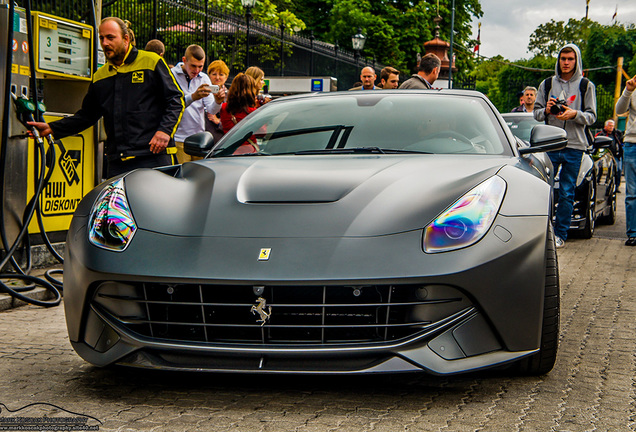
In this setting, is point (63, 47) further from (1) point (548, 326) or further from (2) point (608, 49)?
(2) point (608, 49)

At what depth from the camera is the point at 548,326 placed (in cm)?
331

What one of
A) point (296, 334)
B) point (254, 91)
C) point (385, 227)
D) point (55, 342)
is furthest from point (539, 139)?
point (254, 91)

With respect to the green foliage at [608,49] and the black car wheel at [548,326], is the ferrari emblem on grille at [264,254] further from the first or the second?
the green foliage at [608,49]

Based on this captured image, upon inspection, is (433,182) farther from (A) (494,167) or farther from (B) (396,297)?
(B) (396,297)

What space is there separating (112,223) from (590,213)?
7.32 metres

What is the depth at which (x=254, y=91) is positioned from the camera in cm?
749

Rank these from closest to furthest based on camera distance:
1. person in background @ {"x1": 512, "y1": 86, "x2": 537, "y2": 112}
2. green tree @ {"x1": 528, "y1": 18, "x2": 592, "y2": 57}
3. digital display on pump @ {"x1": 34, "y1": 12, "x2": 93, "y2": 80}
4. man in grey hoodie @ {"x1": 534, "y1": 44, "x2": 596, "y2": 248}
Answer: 1. digital display on pump @ {"x1": 34, "y1": 12, "x2": 93, "y2": 80}
2. man in grey hoodie @ {"x1": 534, "y1": 44, "x2": 596, "y2": 248}
3. person in background @ {"x1": 512, "y1": 86, "x2": 537, "y2": 112}
4. green tree @ {"x1": 528, "y1": 18, "x2": 592, "y2": 57}

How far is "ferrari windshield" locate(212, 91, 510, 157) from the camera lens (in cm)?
417

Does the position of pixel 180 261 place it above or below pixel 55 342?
above

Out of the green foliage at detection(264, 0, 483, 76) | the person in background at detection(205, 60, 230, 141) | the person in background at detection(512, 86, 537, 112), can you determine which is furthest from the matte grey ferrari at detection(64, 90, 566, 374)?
the green foliage at detection(264, 0, 483, 76)

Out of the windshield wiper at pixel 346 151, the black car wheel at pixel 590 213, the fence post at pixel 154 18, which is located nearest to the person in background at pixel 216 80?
the fence post at pixel 154 18

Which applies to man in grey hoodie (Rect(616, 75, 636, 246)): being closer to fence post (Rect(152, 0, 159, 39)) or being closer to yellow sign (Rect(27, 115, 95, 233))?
yellow sign (Rect(27, 115, 95, 233))

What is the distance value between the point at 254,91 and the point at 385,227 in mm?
4665

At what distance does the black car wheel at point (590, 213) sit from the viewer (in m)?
9.35
